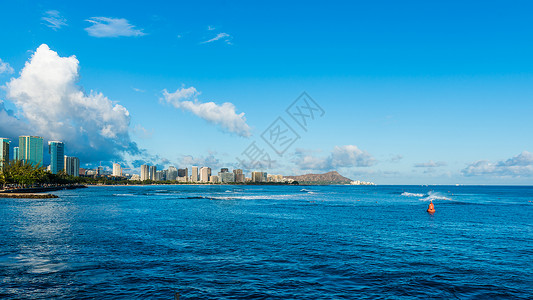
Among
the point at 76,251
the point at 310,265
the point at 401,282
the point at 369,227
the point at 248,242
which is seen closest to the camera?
the point at 401,282

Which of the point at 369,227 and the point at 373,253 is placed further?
the point at 369,227

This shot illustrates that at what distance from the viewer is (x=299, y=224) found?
6088 centimetres

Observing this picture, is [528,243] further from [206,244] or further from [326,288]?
[206,244]

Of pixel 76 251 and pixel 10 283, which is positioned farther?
pixel 76 251

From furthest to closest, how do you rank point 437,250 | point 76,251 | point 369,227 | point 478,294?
point 369,227 → point 437,250 → point 76,251 → point 478,294

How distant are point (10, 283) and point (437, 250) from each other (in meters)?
38.5

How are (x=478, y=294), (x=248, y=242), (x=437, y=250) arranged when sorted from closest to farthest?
(x=478, y=294) → (x=437, y=250) → (x=248, y=242)

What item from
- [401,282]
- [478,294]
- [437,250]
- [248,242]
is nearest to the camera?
[478,294]

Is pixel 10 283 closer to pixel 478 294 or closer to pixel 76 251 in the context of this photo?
pixel 76 251

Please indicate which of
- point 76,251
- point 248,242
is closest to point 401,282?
point 248,242

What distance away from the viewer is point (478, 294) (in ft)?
79.5

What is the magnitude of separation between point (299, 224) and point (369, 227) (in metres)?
11.4

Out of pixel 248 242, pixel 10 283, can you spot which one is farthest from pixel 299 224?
pixel 10 283

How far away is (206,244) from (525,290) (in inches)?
1154
